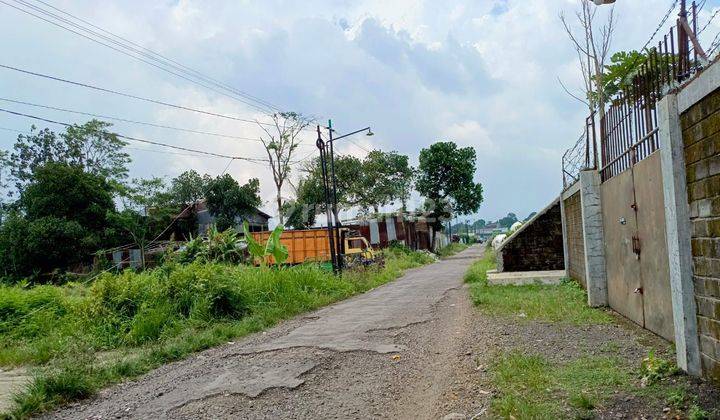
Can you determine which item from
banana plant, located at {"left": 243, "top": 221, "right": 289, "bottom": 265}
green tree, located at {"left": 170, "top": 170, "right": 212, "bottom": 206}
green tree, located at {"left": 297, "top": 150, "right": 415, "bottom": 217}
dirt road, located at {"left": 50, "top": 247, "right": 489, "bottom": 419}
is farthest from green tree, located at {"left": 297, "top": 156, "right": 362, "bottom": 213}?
dirt road, located at {"left": 50, "top": 247, "right": 489, "bottom": 419}

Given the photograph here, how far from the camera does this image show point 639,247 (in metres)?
6.53

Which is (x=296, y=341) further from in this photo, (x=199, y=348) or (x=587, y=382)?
(x=587, y=382)

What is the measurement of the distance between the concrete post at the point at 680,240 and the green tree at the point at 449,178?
37.7 meters

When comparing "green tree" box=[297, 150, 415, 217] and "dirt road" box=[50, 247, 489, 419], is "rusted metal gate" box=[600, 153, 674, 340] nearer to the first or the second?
"dirt road" box=[50, 247, 489, 419]

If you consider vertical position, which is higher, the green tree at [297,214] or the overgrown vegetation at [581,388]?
the green tree at [297,214]

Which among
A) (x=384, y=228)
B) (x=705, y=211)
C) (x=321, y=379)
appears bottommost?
(x=321, y=379)

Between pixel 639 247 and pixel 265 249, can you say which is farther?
pixel 265 249

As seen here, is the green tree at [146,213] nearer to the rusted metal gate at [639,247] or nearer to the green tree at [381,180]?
the green tree at [381,180]

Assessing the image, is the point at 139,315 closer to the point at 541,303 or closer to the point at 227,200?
the point at 541,303

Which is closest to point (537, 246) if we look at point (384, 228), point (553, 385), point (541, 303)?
point (541, 303)

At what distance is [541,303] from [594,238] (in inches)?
57.8

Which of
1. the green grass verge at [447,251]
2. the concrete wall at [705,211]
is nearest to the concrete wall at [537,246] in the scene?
the concrete wall at [705,211]

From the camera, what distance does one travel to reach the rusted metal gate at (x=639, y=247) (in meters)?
5.69

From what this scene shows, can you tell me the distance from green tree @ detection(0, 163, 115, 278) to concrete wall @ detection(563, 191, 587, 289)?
27887 millimetres
